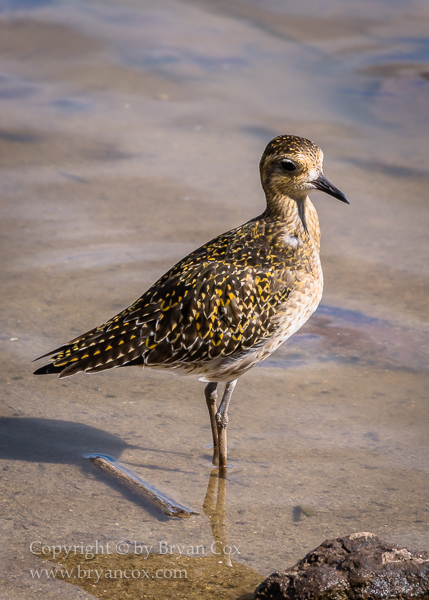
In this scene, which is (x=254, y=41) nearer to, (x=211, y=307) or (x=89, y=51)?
(x=89, y=51)

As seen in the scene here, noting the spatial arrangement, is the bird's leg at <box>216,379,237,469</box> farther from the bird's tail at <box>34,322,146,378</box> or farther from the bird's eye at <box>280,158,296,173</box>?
the bird's eye at <box>280,158,296,173</box>

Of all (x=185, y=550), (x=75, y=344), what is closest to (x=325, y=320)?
(x=75, y=344)

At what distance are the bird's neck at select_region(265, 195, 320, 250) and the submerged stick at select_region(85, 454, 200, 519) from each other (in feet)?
7.37

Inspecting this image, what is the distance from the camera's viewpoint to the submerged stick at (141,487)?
5824 millimetres

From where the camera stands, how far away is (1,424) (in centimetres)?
673

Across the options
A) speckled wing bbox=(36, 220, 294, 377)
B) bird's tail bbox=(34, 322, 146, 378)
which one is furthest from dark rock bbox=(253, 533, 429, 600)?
bird's tail bbox=(34, 322, 146, 378)

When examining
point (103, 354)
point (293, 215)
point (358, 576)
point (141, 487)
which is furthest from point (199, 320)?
point (358, 576)

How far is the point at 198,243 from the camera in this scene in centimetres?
953

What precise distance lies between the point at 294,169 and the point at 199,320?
4.61 feet

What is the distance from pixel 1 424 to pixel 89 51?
8782 millimetres

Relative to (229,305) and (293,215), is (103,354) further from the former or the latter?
(293,215)

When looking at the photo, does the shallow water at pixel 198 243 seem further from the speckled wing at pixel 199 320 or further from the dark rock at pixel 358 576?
the speckled wing at pixel 199 320

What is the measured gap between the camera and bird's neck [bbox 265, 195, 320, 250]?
651 cm

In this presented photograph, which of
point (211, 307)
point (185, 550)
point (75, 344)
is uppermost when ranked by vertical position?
point (211, 307)
